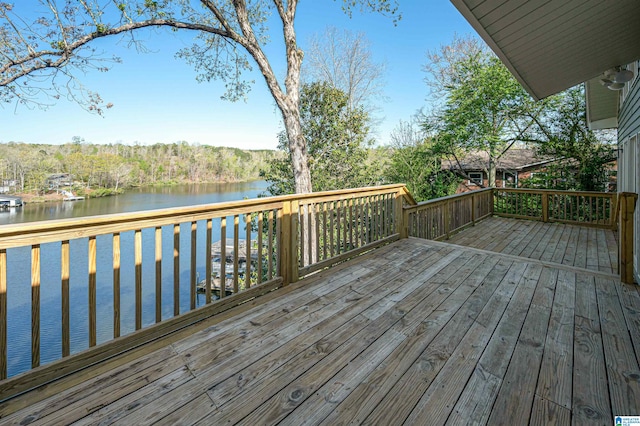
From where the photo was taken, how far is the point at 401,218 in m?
4.55

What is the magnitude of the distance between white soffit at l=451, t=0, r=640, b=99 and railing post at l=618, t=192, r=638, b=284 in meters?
1.63

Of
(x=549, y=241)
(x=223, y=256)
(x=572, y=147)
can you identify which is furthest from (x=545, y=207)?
(x=223, y=256)

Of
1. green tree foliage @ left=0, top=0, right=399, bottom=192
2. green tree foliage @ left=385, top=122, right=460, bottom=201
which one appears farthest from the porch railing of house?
green tree foliage @ left=385, top=122, right=460, bottom=201

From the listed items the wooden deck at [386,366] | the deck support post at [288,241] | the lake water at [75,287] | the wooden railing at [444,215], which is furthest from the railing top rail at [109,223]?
the lake water at [75,287]

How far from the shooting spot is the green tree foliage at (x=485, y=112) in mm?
10852

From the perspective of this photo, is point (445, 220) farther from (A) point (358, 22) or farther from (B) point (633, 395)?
(A) point (358, 22)

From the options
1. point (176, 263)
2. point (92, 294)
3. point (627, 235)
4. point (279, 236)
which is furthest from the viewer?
point (627, 235)

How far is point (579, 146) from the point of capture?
32.9 feet

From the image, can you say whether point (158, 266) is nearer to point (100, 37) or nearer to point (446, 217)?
point (446, 217)

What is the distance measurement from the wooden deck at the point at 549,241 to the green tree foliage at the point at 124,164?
816 cm

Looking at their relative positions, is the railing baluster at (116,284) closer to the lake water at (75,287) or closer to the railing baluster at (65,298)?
the railing baluster at (65,298)

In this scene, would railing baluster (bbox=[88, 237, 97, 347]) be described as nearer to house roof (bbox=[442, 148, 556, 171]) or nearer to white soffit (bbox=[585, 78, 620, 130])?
white soffit (bbox=[585, 78, 620, 130])

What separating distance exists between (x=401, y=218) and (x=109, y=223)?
12.2 ft

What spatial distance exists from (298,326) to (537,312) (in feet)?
6.10
